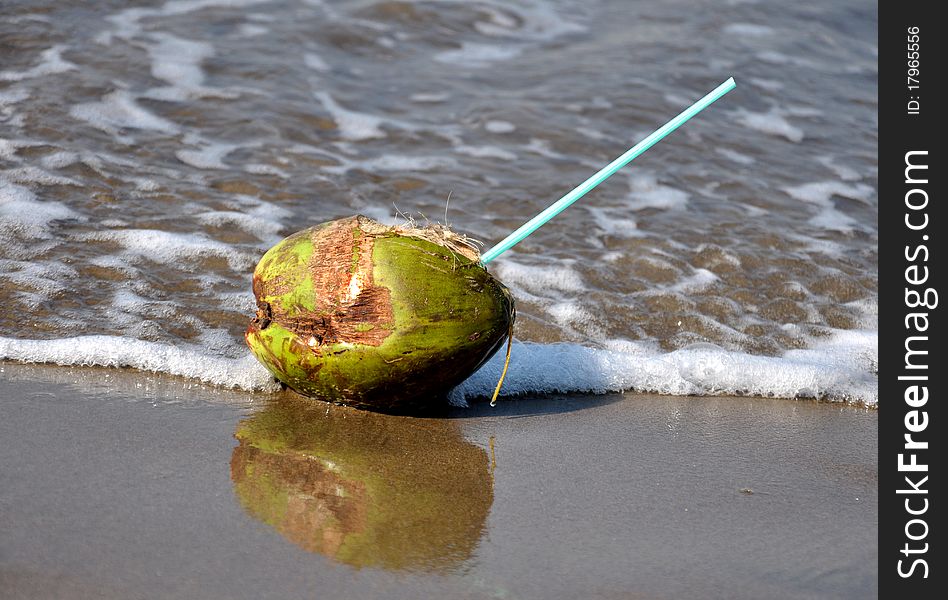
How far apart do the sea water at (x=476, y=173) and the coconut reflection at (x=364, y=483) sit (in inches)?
16.3

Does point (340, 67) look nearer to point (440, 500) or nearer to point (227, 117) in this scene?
point (227, 117)

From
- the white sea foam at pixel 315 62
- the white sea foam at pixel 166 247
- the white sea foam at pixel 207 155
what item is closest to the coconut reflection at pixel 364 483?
the white sea foam at pixel 166 247

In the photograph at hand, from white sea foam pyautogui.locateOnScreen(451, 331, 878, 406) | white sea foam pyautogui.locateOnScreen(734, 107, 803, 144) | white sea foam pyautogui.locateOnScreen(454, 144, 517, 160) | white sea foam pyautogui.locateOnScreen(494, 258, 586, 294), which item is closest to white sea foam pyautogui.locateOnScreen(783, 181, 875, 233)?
white sea foam pyautogui.locateOnScreen(734, 107, 803, 144)

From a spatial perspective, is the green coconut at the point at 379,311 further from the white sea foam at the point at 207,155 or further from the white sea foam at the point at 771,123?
the white sea foam at the point at 771,123

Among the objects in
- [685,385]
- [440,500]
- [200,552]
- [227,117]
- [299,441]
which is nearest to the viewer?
[200,552]

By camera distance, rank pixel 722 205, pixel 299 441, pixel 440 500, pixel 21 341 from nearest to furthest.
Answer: pixel 440 500
pixel 299 441
pixel 21 341
pixel 722 205

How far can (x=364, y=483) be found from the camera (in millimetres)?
2711

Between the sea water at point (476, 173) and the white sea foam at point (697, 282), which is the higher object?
the sea water at point (476, 173)

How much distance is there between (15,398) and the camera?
10.1ft

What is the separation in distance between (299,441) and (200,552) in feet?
2.36

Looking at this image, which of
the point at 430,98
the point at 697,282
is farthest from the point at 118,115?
the point at 697,282

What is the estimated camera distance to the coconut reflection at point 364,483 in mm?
2387

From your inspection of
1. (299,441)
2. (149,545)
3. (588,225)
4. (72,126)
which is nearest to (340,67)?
(72,126)

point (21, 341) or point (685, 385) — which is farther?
point (685, 385)
